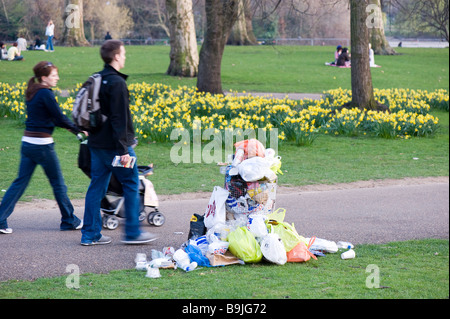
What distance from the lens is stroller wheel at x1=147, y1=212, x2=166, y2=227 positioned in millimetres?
6645

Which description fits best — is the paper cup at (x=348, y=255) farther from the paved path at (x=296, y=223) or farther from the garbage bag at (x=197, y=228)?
the garbage bag at (x=197, y=228)

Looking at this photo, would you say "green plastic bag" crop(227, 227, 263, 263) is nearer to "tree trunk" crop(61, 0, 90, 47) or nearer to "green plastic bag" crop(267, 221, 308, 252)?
"green plastic bag" crop(267, 221, 308, 252)

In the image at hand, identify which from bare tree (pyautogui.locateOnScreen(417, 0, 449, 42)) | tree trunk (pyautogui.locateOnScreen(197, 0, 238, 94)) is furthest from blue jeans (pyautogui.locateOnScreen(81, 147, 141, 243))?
tree trunk (pyautogui.locateOnScreen(197, 0, 238, 94))

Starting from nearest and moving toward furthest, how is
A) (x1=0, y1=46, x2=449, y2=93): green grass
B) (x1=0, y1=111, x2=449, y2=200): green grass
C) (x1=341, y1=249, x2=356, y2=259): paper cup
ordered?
(x1=341, y1=249, x2=356, y2=259): paper cup
(x1=0, y1=111, x2=449, y2=200): green grass
(x1=0, y1=46, x2=449, y2=93): green grass

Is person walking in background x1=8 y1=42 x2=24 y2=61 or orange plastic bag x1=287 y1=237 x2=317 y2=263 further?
person walking in background x1=8 y1=42 x2=24 y2=61

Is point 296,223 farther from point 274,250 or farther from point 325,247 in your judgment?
point 274,250

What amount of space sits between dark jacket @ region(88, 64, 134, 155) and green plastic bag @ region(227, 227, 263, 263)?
1.25 m

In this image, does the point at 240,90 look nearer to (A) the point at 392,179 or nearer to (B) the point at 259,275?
(A) the point at 392,179

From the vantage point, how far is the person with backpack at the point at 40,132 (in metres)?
6.00

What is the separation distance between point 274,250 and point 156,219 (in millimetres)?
1910

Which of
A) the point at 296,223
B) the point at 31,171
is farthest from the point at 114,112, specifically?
the point at 296,223

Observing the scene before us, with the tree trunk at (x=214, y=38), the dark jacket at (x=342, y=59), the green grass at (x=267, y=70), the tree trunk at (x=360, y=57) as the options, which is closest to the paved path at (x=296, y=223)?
the tree trunk at (x=360, y=57)

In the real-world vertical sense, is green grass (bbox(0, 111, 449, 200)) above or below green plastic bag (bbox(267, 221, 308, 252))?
below
